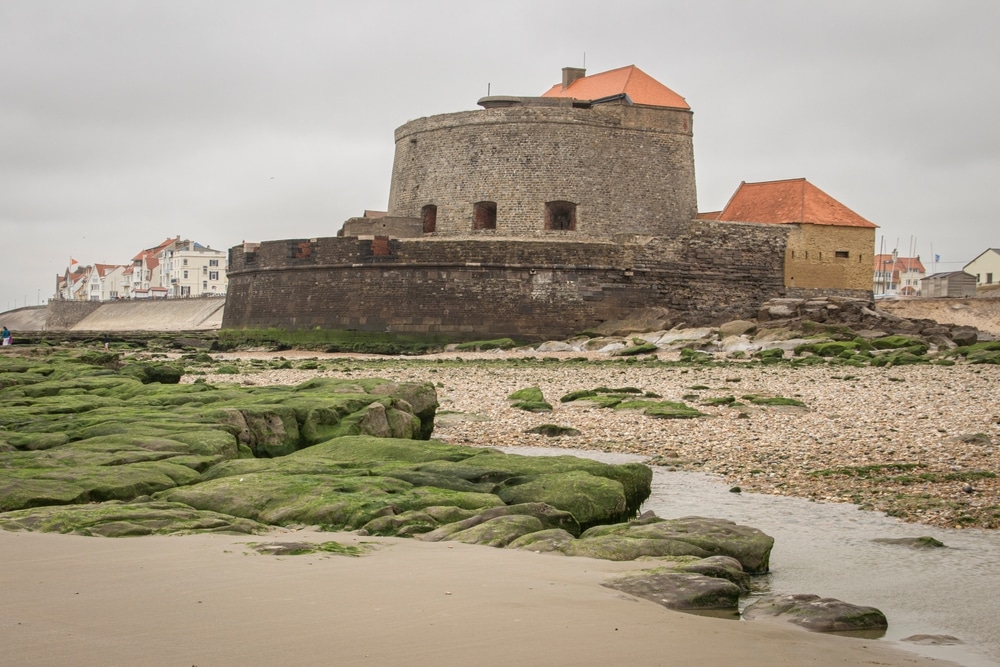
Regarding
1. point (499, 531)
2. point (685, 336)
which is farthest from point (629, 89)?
point (499, 531)

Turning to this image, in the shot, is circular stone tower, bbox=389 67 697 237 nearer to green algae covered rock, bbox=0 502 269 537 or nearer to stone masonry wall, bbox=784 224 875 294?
stone masonry wall, bbox=784 224 875 294

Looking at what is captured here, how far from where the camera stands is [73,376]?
12.0 m

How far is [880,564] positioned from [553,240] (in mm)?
18862

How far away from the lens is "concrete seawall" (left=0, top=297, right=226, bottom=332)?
51.8 metres

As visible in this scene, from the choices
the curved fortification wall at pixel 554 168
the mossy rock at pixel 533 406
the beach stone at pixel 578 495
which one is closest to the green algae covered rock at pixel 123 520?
the beach stone at pixel 578 495

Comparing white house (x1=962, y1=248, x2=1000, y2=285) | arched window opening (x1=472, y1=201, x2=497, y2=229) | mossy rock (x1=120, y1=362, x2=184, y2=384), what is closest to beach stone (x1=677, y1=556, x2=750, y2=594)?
mossy rock (x1=120, y1=362, x2=184, y2=384)

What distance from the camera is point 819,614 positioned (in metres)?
4.38

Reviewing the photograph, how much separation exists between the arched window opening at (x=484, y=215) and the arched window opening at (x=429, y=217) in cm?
136

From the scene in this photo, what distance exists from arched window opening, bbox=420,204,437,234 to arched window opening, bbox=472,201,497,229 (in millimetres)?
1359

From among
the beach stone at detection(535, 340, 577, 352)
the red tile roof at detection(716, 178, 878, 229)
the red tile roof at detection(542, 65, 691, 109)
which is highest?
the red tile roof at detection(542, 65, 691, 109)

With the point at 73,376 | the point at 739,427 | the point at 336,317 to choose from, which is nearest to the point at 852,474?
the point at 739,427

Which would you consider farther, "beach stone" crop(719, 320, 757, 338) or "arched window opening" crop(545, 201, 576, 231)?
"arched window opening" crop(545, 201, 576, 231)

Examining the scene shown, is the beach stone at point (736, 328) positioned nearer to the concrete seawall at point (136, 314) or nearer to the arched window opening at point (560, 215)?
the arched window opening at point (560, 215)

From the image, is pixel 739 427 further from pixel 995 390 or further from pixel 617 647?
pixel 617 647
